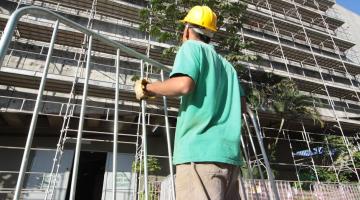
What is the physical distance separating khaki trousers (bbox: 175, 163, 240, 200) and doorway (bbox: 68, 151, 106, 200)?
9507 mm

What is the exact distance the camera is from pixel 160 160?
9.55 meters

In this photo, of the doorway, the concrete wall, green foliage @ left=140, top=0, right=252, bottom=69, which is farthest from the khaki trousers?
the concrete wall

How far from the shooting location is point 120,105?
339 inches

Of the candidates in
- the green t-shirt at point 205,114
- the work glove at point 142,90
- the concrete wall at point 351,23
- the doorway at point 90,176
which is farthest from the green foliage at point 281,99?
the concrete wall at point 351,23

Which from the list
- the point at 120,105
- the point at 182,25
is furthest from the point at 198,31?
the point at 120,105

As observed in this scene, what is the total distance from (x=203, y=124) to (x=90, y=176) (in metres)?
12.3

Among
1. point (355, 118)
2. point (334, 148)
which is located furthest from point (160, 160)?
point (355, 118)

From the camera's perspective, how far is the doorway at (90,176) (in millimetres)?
10750

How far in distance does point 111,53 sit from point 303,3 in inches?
508

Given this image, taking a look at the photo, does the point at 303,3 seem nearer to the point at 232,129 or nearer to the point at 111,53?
the point at 111,53

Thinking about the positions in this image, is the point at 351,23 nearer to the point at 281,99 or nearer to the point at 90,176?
the point at 281,99

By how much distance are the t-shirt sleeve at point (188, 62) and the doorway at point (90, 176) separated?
9491mm

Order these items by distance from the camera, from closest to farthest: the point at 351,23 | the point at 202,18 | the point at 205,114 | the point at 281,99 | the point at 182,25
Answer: the point at 205,114 < the point at 202,18 < the point at 182,25 < the point at 281,99 < the point at 351,23

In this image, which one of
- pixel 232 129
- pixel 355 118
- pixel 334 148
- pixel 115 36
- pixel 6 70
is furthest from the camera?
pixel 355 118
